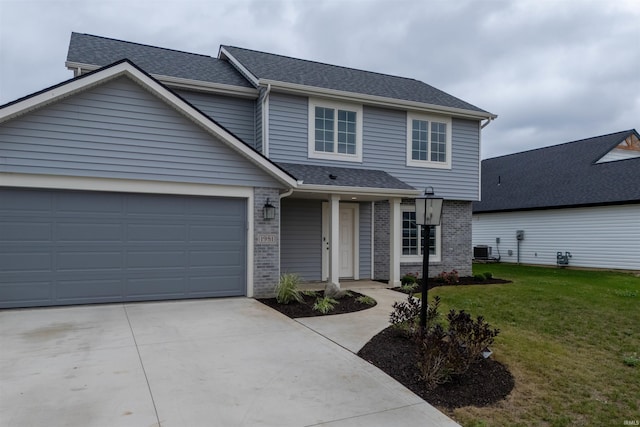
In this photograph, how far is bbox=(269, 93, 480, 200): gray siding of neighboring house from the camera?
11398 millimetres

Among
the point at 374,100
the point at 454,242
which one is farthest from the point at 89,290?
the point at 454,242

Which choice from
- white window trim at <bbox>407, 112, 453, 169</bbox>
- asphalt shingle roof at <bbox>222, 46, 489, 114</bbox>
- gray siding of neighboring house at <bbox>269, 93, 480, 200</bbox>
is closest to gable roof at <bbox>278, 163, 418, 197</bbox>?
gray siding of neighboring house at <bbox>269, 93, 480, 200</bbox>

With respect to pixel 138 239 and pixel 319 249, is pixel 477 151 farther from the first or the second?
pixel 138 239

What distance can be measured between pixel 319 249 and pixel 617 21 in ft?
50.8

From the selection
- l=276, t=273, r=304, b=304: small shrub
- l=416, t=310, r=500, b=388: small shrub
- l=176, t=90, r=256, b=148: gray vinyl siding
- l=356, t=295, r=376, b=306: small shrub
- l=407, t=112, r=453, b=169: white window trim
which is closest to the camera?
l=416, t=310, r=500, b=388: small shrub

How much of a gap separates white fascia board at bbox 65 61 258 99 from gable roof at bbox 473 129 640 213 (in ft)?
50.7

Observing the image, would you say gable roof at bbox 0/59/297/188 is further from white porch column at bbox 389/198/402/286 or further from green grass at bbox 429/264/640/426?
green grass at bbox 429/264/640/426

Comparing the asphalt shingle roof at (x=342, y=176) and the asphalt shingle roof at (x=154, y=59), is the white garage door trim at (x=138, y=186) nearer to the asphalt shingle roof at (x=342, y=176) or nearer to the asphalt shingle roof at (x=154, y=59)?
the asphalt shingle roof at (x=342, y=176)

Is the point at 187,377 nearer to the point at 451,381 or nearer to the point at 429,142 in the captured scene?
the point at 451,381

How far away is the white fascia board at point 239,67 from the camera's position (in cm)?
1137

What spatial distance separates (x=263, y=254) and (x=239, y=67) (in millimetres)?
6320

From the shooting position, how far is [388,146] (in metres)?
12.9

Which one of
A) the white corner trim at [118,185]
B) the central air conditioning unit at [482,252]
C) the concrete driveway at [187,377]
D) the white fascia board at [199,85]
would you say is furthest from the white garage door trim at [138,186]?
the central air conditioning unit at [482,252]

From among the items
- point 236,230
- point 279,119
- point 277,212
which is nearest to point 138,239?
point 236,230
